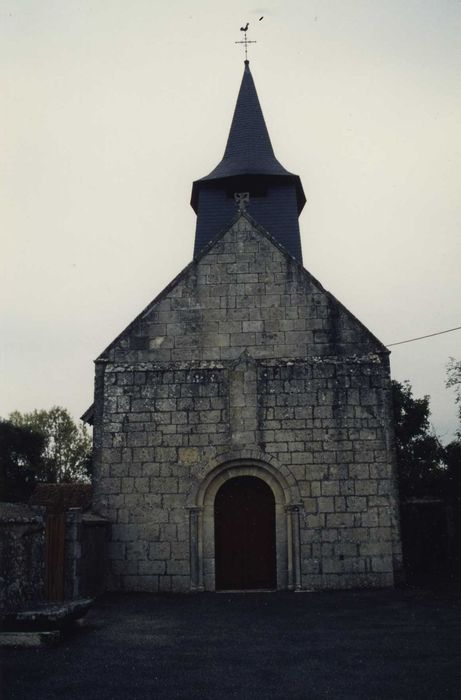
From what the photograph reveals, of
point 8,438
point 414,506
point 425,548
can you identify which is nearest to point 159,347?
point 414,506

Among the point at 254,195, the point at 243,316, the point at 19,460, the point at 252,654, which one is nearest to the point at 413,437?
the point at 254,195

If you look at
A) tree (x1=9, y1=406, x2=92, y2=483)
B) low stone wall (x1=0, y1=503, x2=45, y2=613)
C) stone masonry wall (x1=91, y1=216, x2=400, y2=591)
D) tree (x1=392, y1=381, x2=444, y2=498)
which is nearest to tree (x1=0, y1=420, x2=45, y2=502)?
tree (x1=9, y1=406, x2=92, y2=483)

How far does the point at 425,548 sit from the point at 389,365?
8515 mm

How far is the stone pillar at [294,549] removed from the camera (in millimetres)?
11633

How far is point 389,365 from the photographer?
12.4 metres

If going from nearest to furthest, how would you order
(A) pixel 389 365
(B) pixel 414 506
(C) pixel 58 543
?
1. (C) pixel 58 543
2. (A) pixel 389 365
3. (B) pixel 414 506

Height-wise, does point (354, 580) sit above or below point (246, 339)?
below

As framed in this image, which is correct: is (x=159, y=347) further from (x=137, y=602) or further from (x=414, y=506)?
(x=414, y=506)

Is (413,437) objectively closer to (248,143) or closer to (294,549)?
(248,143)

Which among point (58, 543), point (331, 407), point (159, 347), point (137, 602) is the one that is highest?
point (159, 347)

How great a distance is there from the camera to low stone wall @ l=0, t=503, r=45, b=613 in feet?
25.8

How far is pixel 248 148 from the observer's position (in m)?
20.5

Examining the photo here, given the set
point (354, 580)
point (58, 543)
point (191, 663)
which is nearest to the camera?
point (191, 663)

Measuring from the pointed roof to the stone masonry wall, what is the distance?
22.5 feet
